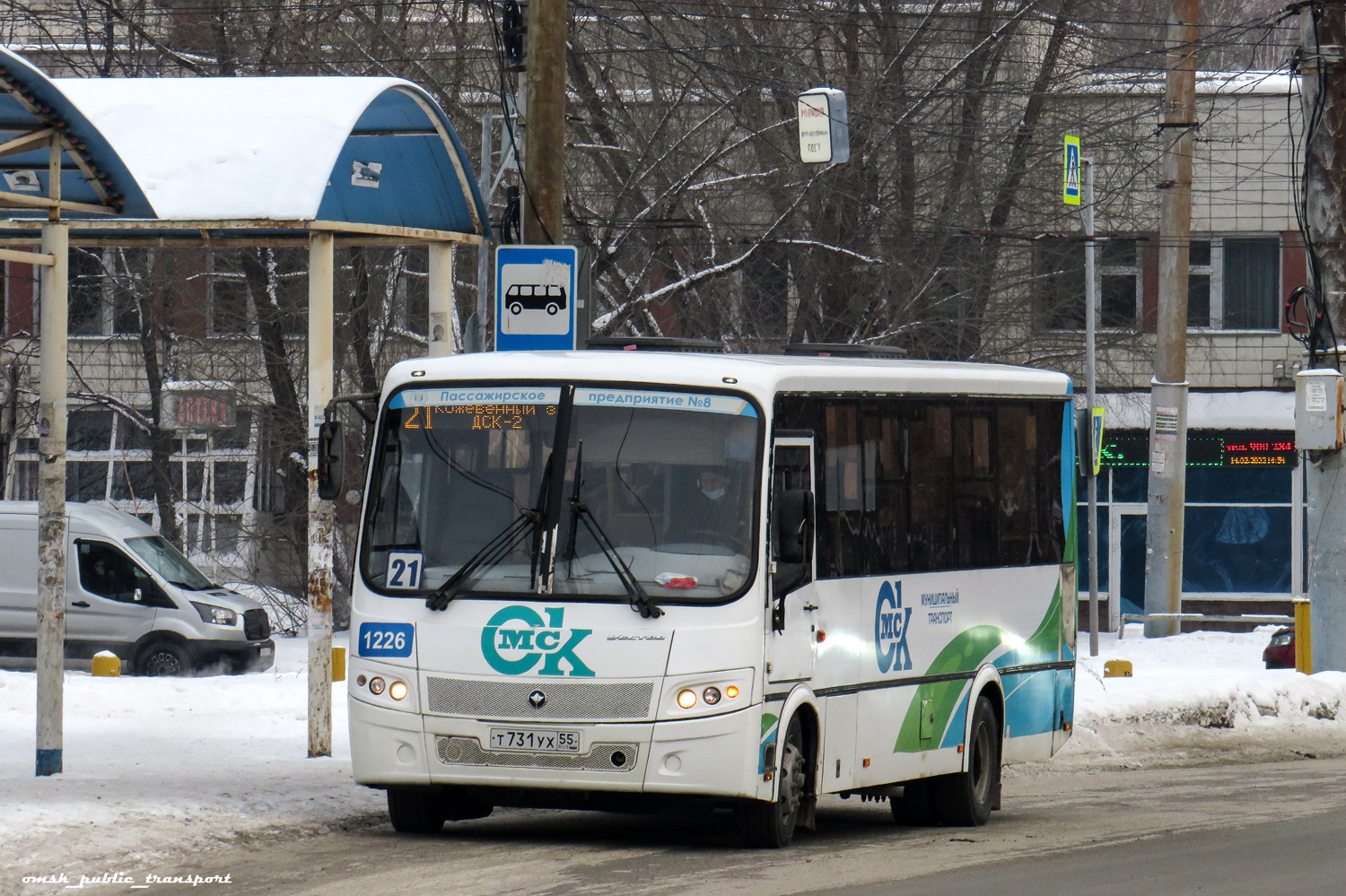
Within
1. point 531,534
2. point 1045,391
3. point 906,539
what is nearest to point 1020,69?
point 1045,391

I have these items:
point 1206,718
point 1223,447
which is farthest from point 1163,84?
point 1206,718

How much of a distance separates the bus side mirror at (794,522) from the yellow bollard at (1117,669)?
10.8 metres

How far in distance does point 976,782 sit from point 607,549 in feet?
12.2

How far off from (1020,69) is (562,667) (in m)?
19.7

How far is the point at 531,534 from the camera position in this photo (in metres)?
9.81

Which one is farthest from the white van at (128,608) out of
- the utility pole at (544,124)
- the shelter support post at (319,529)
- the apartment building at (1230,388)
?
the apartment building at (1230,388)

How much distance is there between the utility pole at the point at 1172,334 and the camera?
2495 centimetres

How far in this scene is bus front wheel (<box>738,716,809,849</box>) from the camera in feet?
32.1

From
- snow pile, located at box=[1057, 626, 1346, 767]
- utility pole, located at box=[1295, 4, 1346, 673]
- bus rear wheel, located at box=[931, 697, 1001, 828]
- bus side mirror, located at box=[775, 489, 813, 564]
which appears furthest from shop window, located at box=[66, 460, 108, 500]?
bus side mirror, located at box=[775, 489, 813, 564]

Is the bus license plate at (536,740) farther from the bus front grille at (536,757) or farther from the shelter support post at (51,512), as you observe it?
the shelter support post at (51,512)

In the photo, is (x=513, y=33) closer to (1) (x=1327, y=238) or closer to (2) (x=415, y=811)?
(2) (x=415, y=811)

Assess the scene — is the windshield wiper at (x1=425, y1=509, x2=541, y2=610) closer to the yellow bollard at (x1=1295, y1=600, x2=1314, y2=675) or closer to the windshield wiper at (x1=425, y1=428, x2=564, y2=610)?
the windshield wiper at (x1=425, y1=428, x2=564, y2=610)

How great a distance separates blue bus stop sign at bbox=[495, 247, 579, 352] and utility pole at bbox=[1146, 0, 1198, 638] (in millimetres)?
13460

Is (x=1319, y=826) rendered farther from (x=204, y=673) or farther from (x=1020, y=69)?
(x=1020, y=69)
